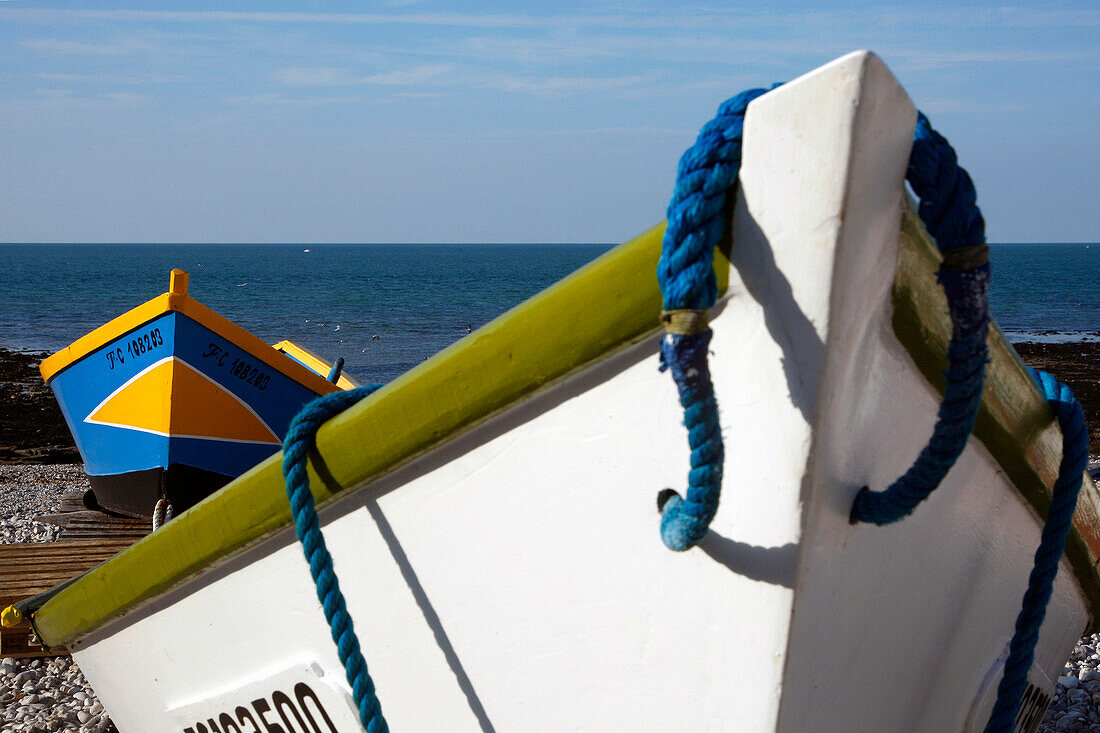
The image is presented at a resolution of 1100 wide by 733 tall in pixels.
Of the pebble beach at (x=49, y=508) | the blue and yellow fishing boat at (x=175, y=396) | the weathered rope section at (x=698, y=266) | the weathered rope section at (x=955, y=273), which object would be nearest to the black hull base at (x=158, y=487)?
the blue and yellow fishing boat at (x=175, y=396)

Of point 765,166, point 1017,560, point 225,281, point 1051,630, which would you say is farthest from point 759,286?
point 225,281

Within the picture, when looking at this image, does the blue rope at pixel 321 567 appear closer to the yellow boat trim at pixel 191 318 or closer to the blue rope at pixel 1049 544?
the blue rope at pixel 1049 544

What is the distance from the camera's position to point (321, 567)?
145 cm

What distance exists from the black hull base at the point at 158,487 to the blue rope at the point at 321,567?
11.5ft

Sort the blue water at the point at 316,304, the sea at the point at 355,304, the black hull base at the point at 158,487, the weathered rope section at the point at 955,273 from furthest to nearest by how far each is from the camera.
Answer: the sea at the point at 355,304, the blue water at the point at 316,304, the black hull base at the point at 158,487, the weathered rope section at the point at 955,273

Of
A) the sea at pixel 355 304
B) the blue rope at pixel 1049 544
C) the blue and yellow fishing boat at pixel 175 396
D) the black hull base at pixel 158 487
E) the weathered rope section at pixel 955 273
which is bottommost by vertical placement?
the blue rope at pixel 1049 544

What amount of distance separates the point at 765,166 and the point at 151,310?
163 inches

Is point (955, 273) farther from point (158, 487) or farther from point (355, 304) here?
point (355, 304)

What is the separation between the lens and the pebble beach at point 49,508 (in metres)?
3.43

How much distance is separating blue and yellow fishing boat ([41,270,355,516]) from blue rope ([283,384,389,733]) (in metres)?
3.25

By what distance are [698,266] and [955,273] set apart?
28 cm

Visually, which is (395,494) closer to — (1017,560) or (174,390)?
(1017,560)

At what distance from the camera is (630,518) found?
1.22 metres

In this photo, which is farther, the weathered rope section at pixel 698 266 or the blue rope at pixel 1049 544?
the blue rope at pixel 1049 544
